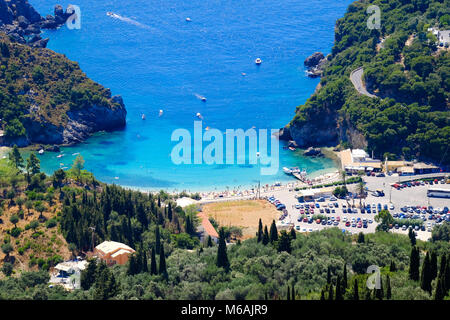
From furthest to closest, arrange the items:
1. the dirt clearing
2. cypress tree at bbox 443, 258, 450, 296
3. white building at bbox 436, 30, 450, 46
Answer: white building at bbox 436, 30, 450, 46, the dirt clearing, cypress tree at bbox 443, 258, 450, 296

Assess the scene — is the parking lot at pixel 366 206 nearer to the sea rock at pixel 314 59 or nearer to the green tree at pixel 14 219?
the green tree at pixel 14 219

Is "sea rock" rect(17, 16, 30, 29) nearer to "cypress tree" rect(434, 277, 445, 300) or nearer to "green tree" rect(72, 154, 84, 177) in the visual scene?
"green tree" rect(72, 154, 84, 177)

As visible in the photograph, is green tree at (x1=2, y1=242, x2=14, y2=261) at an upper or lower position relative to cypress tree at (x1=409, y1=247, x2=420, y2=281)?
upper

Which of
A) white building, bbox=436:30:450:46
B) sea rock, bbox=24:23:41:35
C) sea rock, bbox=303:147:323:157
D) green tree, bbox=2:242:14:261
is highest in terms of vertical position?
sea rock, bbox=24:23:41:35

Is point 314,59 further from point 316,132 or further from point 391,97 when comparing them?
point 391,97

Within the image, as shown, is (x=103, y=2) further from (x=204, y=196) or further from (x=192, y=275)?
(x=192, y=275)

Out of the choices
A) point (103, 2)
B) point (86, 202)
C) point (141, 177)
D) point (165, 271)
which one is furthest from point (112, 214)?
point (103, 2)

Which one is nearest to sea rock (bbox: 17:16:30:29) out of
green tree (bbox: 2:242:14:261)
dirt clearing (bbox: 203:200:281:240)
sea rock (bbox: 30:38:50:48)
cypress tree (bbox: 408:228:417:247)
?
sea rock (bbox: 30:38:50:48)
